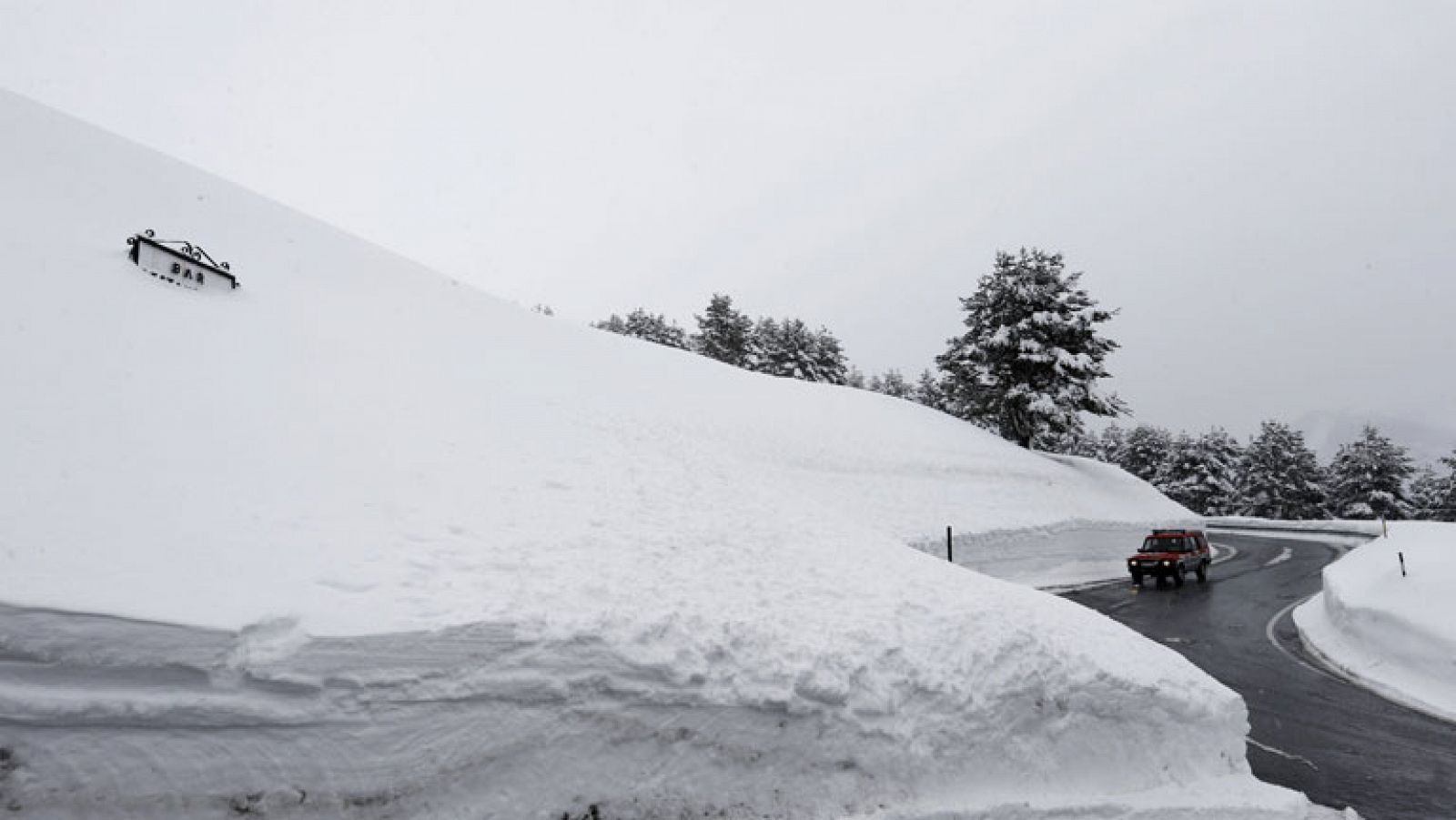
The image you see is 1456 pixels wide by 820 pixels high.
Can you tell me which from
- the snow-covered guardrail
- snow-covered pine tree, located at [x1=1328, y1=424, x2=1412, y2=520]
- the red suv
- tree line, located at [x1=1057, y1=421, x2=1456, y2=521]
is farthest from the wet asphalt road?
snow-covered pine tree, located at [x1=1328, y1=424, x2=1412, y2=520]

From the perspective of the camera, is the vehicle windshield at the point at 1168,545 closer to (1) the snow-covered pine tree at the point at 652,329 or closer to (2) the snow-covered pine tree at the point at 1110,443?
(1) the snow-covered pine tree at the point at 652,329

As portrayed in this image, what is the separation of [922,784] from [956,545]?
48.0ft

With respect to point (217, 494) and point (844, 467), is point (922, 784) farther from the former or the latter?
point (844, 467)

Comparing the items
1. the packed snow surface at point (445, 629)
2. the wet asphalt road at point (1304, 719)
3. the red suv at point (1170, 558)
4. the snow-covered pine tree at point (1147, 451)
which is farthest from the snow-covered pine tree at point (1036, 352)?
the snow-covered pine tree at point (1147, 451)

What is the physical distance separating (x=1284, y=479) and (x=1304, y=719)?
63.4 m

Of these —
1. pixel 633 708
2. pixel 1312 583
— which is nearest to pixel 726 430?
pixel 633 708

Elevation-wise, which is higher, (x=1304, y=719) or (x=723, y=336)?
(x=723, y=336)

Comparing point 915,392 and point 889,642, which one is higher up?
point 915,392

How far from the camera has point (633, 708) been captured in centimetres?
500

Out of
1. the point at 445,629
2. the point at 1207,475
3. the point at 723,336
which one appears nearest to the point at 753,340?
the point at 723,336

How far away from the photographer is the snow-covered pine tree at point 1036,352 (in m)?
31.7

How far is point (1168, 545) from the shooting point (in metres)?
20.8

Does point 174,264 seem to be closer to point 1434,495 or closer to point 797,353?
point 797,353

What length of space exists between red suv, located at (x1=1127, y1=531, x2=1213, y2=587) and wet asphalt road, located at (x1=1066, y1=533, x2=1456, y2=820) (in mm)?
2028
